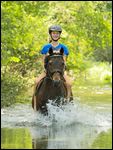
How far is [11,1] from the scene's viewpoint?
57.1 feet

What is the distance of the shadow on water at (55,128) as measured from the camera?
8711 millimetres

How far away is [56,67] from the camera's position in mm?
11336

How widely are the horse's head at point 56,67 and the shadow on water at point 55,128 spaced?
0.68 m

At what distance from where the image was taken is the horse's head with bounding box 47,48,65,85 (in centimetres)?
1134

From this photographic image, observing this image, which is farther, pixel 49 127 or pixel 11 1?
pixel 11 1

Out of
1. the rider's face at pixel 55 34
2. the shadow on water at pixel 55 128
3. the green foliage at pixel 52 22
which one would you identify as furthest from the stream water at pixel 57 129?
the green foliage at pixel 52 22

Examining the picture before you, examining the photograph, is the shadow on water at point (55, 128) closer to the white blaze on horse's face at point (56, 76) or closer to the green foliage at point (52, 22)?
the white blaze on horse's face at point (56, 76)

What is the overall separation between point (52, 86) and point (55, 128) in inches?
47.4

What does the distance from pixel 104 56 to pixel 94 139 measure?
55.2 meters

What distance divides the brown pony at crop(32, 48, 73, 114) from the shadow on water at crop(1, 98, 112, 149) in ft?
0.60

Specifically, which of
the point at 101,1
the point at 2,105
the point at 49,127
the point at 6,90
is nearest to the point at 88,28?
the point at 101,1

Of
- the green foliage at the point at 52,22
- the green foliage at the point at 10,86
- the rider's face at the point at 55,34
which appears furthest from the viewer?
the green foliage at the point at 52,22

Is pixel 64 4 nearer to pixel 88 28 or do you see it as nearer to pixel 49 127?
pixel 88 28

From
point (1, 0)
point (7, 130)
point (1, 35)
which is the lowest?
point (7, 130)
